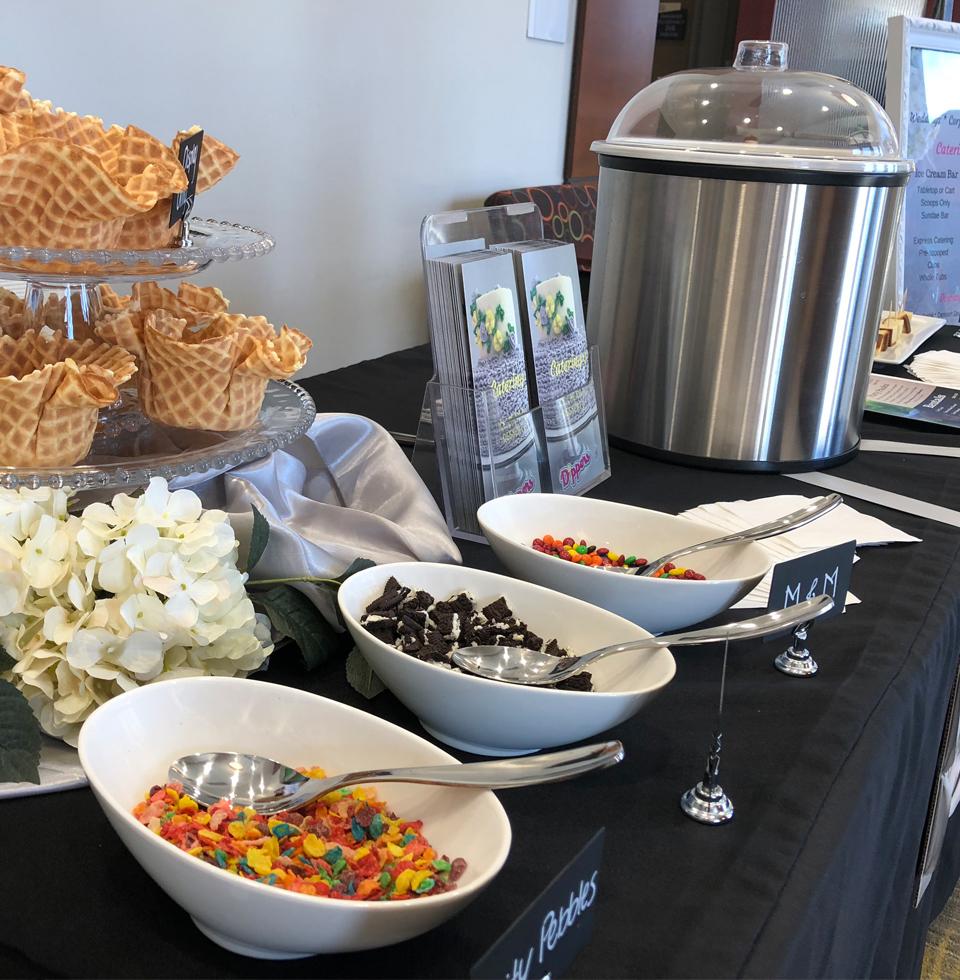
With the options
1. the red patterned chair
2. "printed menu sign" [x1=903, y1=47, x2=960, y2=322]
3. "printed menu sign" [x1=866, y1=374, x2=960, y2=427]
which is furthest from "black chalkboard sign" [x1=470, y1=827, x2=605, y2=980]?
"printed menu sign" [x1=903, y1=47, x2=960, y2=322]

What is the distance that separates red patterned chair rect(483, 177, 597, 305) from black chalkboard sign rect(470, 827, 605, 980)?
2213 millimetres

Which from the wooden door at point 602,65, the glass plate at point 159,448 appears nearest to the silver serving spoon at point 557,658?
the glass plate at point 159,448

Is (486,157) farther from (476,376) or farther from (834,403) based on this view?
(476,376)

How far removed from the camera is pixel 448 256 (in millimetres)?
1007

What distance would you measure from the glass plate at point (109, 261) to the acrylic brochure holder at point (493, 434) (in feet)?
0.78

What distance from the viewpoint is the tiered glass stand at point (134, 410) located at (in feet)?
2.43

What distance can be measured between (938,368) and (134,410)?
1.47 meters

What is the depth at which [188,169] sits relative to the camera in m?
0.81

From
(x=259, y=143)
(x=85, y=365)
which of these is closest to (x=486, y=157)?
(x=259, y=143)

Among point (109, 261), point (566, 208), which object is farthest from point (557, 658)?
point (566, 208)

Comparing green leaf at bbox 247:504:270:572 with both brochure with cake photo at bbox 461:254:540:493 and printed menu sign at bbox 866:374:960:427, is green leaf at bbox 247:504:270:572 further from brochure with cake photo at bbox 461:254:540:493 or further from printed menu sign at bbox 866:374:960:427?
printed menu sign at bbox 866:374:960:427

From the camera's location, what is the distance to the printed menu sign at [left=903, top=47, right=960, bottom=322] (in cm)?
266

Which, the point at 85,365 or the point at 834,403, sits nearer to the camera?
the point at 85,365

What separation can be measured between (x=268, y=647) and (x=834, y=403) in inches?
32.8
